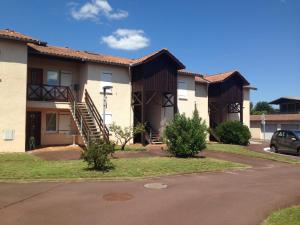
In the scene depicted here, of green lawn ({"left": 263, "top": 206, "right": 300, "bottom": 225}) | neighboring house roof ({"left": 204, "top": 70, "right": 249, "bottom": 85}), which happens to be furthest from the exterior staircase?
neighboring house roof ({"left": 204, "top": 70, "right": 249, "bottom": 85})

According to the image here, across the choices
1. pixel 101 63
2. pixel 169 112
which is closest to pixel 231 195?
pixel 101 63

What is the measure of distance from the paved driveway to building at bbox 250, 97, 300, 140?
2960cm

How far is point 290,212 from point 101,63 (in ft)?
62.6

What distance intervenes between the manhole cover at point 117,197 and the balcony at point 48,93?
563 inches

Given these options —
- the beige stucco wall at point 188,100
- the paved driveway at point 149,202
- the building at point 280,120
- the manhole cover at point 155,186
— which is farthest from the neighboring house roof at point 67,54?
the building at point 280,120

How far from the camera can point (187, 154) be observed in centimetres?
1950

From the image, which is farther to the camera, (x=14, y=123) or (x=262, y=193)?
(x=14, y=123)

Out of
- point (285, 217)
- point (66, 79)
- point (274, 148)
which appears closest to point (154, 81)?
point (66, 79)

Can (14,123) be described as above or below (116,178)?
above

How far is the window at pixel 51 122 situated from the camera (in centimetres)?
2414

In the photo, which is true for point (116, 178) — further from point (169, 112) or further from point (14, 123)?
point (169, 112)

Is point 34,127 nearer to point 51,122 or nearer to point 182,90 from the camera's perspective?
point 51,122

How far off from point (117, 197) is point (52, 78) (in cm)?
1642

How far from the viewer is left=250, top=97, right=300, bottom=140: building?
1718 inches
